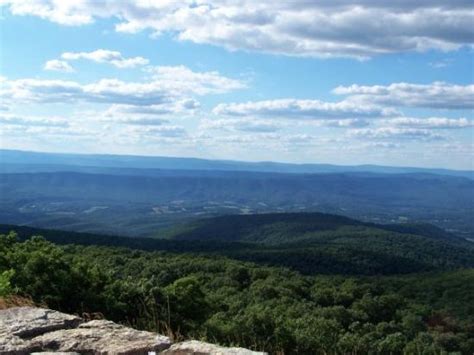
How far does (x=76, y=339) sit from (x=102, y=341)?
33cm

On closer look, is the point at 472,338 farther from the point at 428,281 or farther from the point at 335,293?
the point at 428,281

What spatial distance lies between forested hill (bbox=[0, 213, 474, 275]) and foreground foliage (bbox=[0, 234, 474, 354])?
1912 cm

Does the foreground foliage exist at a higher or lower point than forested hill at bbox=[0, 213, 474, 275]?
higher

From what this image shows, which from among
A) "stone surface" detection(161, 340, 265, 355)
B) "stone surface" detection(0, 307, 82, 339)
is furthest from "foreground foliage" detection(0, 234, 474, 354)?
"stone surface" detection(161, 340, 265, 355)

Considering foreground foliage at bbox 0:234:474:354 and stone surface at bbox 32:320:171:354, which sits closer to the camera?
stone surface at bbox 32:320:171:354

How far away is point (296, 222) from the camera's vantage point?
17500 centimetres

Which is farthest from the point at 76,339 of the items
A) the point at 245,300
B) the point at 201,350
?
the point at 245,300

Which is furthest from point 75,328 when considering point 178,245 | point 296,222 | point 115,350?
point 296,222

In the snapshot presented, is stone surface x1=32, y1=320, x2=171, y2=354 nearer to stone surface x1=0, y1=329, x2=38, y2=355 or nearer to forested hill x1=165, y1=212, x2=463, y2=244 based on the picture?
stone surface x1=0, y1=329, x2=38, y2=355

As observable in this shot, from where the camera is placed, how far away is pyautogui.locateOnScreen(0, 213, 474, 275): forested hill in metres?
89.7

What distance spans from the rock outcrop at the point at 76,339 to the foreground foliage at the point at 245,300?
184cm

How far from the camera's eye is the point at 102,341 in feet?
21.1

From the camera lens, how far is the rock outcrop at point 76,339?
6.10 meters

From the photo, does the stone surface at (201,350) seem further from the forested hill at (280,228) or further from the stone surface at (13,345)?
the forested hill at (280,228)
